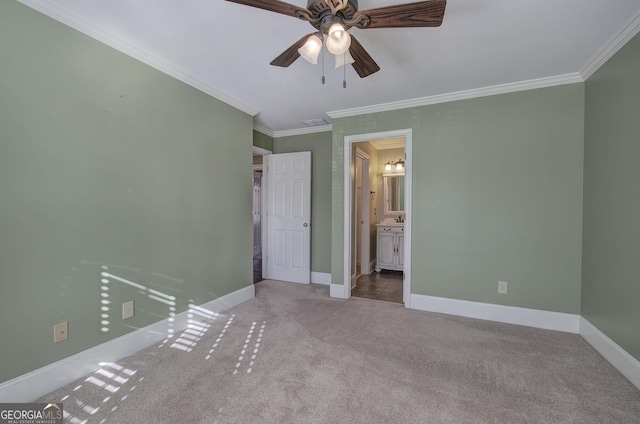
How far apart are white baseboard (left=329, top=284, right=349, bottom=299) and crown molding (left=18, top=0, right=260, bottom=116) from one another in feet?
8.99

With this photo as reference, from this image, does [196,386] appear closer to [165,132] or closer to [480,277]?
[165,132]

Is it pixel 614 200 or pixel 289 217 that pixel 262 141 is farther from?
pixel 614 200

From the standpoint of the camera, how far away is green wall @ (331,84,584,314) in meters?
2.66

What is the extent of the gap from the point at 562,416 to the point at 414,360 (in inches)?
34.8

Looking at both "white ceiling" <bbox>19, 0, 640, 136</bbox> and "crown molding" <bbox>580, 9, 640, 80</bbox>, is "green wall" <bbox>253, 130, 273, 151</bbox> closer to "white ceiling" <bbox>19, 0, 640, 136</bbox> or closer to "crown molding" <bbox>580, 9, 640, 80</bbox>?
"white ceiling" <bbox>19, 0, 640, 136</bbox>

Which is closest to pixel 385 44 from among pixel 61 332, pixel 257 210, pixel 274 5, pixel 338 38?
pixel 338 38

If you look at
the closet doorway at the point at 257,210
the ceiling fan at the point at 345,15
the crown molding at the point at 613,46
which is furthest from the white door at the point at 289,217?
the crown molding at the point at 613,46

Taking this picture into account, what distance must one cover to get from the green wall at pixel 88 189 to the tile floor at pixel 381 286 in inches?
84.2

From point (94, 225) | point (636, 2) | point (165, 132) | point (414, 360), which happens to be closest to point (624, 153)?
point (636, 2)

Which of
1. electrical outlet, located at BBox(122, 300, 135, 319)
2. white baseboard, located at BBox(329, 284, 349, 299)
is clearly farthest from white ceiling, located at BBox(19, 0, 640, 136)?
white baseboard, located at BBox(329, 284, 349, 299)

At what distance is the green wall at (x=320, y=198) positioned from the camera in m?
4.30

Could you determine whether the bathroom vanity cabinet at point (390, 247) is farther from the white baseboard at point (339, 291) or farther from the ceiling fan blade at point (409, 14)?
the ceiling fan blade at point (409, 14)

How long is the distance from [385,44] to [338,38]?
946 mm

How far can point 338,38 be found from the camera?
4.63 feet
